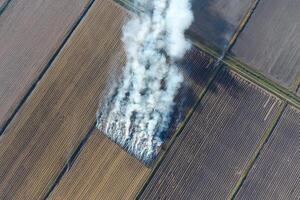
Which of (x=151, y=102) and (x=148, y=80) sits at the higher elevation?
(x=148, y=80)

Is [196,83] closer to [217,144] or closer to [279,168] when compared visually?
[217,144]

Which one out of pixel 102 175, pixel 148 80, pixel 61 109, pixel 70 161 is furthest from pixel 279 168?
pixel 61 109

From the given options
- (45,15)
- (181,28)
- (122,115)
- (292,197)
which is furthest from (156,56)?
(292,197)

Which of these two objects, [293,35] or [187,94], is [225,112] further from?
[293,35]

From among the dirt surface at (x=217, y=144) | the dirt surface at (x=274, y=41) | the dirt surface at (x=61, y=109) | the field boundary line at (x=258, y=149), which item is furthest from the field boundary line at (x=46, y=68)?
the field boundary line at (x=258, y=149)

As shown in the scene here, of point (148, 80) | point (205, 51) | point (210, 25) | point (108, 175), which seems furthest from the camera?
point (210, 25)

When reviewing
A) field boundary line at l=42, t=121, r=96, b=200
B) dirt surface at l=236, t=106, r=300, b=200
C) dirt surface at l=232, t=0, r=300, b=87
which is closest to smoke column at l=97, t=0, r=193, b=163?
field boundary line at l=42, t=121, r=96, b=200

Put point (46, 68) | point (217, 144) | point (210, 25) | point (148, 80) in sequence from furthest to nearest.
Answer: point (46, 68) → point (210, 25) → point (148, 80) → point (217, 144)
